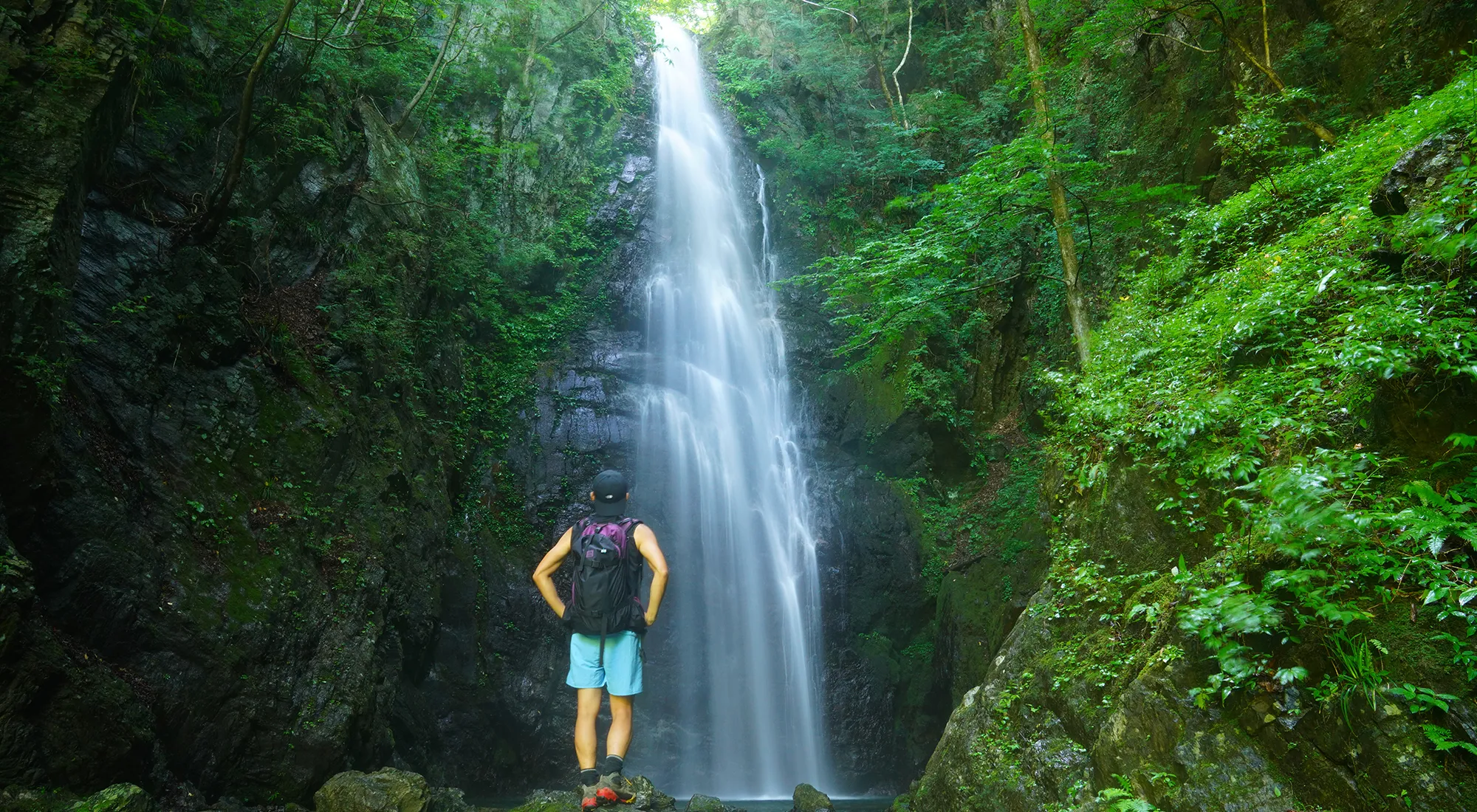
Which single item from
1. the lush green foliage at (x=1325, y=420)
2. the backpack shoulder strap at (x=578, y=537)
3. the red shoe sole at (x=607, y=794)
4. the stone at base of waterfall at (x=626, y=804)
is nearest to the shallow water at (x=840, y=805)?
the stone at base of waterfall at (x=626, y=804)

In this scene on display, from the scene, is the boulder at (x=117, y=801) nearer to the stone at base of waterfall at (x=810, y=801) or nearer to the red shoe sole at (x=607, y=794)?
the red shoe sole at (x=607, y=794)

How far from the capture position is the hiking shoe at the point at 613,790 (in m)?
3.94

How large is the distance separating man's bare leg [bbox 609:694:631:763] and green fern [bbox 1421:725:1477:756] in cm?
353

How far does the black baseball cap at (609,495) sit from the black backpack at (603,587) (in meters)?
0.12

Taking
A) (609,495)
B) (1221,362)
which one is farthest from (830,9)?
(609,495)

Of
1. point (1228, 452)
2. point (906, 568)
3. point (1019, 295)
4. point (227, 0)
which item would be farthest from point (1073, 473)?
point (227, 0)

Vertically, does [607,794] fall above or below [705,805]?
above

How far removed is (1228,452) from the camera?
3.72m

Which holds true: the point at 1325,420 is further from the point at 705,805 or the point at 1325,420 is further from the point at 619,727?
the point at 705,805

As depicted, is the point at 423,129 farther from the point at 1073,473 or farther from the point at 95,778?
the point at 1073,473

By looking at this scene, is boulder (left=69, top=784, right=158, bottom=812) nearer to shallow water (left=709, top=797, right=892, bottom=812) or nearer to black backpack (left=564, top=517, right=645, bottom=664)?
black backpack (left=564, top=517, right=645, bottom=664)

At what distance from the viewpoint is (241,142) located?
6348 mm

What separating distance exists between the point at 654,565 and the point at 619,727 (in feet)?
3.36

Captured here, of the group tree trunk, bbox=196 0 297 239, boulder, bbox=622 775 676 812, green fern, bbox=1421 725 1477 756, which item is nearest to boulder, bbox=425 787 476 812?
boulder, bbox=622 775 676 812
